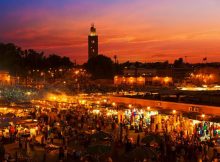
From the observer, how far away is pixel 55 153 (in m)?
20.2

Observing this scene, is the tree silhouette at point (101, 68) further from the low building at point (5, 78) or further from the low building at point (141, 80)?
the low building at point (5, 78)

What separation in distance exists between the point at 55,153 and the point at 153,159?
5.80 m

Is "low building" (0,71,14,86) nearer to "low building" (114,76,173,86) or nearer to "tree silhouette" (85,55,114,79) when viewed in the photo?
"tree silhouette" (85,55,114,79)

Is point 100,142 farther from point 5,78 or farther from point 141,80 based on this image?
point 141,80

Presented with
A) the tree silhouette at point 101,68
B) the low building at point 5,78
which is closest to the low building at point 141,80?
the tree silhouette at point 101,68

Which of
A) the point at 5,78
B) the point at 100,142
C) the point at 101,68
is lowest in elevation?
the point at 100,142

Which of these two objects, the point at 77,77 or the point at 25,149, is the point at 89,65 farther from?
the point at 25,149

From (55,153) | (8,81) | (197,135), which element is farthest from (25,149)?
(8,81)

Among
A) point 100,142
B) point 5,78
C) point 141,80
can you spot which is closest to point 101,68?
point 141,80

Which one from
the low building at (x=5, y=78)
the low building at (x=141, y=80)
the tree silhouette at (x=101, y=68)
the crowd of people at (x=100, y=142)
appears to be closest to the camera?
the crowd of people at (x=100, y=142)

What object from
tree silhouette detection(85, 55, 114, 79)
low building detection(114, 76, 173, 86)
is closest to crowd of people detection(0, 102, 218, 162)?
tree silhouette detection(85, 55, 114, 79)

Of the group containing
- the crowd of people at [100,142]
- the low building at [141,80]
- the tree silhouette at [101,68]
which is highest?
the tree silhouette at [101,68]

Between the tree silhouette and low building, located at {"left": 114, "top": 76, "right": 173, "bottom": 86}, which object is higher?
the tree silhouette

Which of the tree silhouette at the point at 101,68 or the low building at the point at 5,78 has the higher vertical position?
the tree silhouette at the point at 101,68
